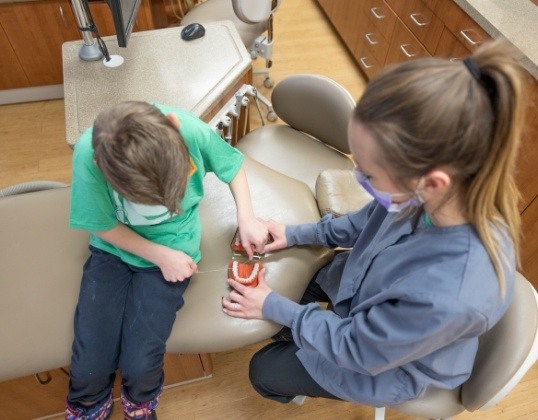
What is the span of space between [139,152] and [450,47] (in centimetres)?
173

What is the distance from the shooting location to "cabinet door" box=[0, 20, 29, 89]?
83.7 inches

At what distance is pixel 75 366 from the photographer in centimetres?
93

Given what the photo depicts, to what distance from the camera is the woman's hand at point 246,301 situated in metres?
0.99

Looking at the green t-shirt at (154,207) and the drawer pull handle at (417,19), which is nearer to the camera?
the green t-shirt at (154,207)

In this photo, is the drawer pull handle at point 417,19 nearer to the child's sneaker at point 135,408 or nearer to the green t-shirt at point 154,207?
the green t-shirt at point 154,207

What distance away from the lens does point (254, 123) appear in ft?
7.89

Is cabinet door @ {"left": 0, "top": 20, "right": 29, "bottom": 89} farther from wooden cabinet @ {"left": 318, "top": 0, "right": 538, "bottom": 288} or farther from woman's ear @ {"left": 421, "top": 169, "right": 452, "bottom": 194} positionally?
woman's ear @ {"left": 421, "top": 169, "right": 452, "bottom": 194}

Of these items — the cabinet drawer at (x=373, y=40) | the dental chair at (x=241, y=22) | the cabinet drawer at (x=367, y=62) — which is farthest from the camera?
the cabinet drawer at (x=367, y=62)

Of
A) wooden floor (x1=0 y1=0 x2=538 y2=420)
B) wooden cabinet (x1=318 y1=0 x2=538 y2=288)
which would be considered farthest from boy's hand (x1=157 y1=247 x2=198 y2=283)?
wooden cabinet (x1=318 y1=0 x2=538 y2=288)

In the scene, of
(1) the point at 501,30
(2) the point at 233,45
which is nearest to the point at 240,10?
(2) the point at 233,45

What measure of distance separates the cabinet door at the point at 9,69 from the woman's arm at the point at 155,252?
1.81 m

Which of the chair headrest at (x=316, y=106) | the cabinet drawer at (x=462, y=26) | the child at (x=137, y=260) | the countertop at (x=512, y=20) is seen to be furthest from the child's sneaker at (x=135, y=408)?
the cabinet drawer at (x=462, y=26)

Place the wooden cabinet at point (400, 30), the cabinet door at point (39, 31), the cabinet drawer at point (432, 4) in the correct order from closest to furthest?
1. the wooden cabinet at point (400, 30)
2. the cabinet drawer at point (432, 4)
3. the cabinet door at point (39, 31)

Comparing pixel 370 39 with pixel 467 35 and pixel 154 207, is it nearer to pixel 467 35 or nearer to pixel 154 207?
pixel 467 35
